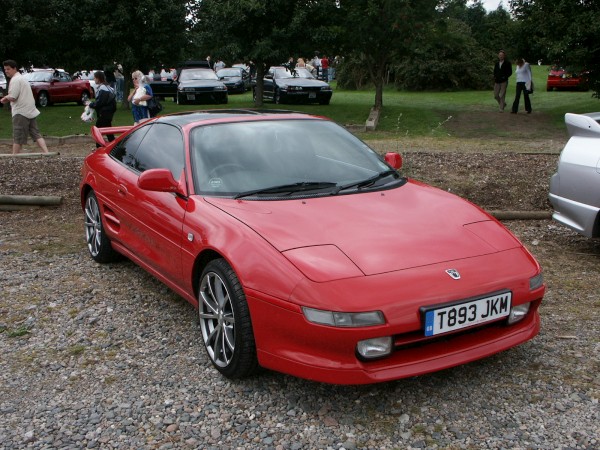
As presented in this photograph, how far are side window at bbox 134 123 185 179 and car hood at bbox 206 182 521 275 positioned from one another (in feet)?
2.10

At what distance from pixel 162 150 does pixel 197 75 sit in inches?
796

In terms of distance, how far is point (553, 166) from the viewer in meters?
8.88

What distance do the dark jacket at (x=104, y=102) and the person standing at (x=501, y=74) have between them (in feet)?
40.0

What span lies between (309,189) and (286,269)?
39.5 inches

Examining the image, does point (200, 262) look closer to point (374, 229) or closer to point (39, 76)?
point (374, 229)

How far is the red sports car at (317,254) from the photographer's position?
312 centimetres

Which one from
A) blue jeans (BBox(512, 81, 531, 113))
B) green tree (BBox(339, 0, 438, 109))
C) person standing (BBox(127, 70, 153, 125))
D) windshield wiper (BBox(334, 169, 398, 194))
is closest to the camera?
windshield wiper (BBox(334, 169, 398, 194))

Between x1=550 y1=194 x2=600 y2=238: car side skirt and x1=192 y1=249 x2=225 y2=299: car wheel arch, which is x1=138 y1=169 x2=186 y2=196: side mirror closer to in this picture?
x1=192 y1=249 x2=225 y2=299: car wheel arch

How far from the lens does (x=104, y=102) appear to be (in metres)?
11.5

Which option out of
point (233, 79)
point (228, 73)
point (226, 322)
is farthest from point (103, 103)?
point (228, 73)

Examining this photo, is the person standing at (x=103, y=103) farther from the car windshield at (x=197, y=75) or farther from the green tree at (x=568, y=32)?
the car windshield at (x=197, y=75)

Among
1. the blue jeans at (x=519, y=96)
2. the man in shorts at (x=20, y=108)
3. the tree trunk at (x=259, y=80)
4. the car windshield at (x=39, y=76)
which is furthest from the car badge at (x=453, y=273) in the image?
the car windshield at (x=39, y=76)

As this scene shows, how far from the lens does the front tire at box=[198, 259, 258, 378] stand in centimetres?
343

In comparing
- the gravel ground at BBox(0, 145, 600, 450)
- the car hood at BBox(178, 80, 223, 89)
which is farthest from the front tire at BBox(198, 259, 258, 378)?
the car hood at BBox(178, 80, 223, 89)
